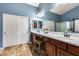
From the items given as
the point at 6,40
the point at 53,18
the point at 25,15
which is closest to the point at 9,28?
the point at 6,40

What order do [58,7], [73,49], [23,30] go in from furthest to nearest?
[23,30]
[58,7]
[73,49]

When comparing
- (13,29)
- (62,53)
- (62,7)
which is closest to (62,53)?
(62,53)

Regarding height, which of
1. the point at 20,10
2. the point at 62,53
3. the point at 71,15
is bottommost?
the point at 62,53

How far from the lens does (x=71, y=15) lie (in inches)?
46.9

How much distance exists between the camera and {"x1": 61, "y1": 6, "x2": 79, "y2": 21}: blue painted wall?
3.79 ft

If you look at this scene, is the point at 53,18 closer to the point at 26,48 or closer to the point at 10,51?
the point at 26,48

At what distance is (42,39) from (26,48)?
539 mm

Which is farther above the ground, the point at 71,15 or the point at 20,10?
the point at 20,10

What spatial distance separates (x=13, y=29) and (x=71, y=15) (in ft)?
3.08

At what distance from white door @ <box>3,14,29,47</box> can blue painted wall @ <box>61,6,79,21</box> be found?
24.5 inches

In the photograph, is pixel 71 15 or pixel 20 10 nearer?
pixel 71 15

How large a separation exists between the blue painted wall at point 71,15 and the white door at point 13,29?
0.62 meters

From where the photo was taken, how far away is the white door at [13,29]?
4.44ft

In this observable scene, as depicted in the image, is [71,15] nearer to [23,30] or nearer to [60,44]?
[60,44]
